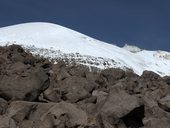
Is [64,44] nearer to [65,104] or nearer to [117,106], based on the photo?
[117,106]

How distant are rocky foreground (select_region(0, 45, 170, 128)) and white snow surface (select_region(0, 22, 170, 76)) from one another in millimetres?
84756

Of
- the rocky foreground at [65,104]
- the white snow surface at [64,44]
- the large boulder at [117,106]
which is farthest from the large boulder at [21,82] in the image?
the white snow surface at [64,44]

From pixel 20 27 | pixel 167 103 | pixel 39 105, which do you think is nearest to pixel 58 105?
pixel 39 105

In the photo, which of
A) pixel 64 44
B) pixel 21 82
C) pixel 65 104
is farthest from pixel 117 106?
pixel 64 44

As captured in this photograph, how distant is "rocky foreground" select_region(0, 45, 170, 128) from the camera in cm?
1647

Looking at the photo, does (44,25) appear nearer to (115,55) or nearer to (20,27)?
(20,27)

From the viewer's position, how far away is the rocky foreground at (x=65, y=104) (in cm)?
1647

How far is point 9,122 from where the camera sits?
15.2 metres

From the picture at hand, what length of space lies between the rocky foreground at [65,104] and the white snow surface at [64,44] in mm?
84756

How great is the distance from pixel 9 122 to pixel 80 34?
136845 millimetres

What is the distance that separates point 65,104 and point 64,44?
382 feet

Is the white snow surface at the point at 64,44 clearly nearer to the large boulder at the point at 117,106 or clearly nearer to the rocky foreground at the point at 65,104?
the rocky foreground at the point at 65,104

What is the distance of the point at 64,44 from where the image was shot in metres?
133

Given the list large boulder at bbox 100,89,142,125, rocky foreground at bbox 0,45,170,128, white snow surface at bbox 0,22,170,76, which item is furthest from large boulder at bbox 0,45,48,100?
white snow surface at bbox 0,22,170,76
